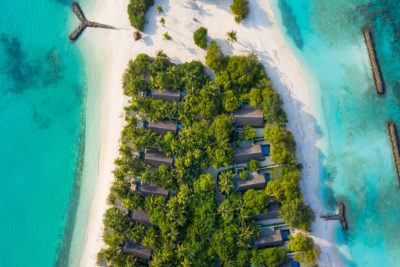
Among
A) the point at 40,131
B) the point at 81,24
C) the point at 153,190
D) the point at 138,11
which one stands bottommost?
the point at 153,190

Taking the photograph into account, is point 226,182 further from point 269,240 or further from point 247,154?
point 269,240

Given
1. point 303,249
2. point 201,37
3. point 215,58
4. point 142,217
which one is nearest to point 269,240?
point 303,249

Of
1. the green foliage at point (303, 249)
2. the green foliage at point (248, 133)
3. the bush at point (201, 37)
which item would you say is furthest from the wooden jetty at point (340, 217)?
the bush at point (201, 37)

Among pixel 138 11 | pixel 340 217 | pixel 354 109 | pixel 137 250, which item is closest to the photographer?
pixel 137 250

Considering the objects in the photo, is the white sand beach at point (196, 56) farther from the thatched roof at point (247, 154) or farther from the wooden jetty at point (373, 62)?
the wooden jetty at point (373, 62)

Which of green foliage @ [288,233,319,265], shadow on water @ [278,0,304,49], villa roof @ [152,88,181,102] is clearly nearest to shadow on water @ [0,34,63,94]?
villa roof @ [152,88,181,102]
